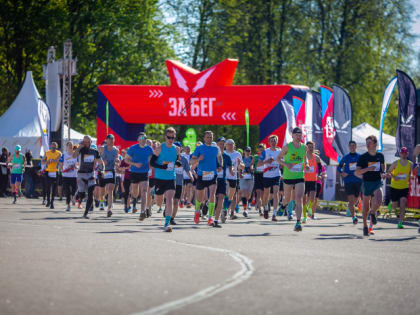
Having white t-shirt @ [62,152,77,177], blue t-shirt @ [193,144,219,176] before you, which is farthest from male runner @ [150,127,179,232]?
white t-shirt @ [62,152,77,177]

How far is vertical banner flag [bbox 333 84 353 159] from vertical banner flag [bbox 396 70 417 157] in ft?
11.2

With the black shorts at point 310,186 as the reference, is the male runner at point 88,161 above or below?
above

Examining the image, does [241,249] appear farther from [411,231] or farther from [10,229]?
[411,231]

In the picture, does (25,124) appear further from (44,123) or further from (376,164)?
(376,164)

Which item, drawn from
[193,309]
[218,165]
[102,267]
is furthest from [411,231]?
[193,309]

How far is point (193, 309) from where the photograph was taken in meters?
6.39

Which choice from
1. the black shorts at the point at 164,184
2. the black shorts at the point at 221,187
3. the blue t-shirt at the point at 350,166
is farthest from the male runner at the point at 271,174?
the black shorts at the point at 164,184

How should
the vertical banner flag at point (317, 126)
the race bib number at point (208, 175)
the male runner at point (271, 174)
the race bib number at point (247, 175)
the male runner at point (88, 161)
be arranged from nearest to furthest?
the race bib number at point (208, 175), the male runner at point (88, 161), the male runner at point (271, 174), the race bib number at point (247, 175), the vertical banner flag at point (317, 126)

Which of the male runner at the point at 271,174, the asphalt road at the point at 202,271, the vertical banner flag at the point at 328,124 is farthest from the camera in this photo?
the vertical banner flag at the point at 328,124

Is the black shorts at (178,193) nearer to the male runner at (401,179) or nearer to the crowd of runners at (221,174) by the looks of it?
the crowd of runners at (221,174)

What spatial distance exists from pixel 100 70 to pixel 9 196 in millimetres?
16392

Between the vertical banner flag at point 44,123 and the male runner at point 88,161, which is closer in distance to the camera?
the male runner at point 88,161

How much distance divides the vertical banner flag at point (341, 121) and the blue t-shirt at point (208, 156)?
877 centimetres

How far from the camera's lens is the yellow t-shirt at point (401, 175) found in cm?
1738
